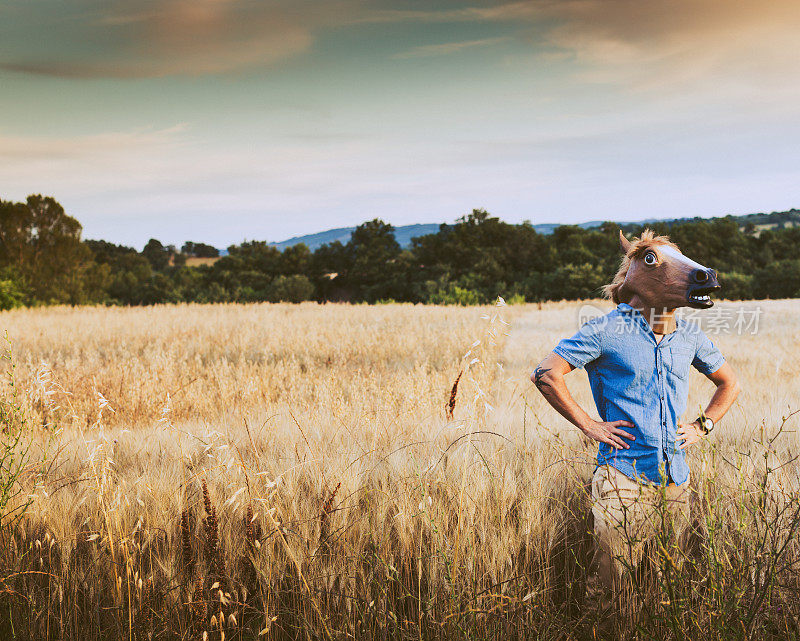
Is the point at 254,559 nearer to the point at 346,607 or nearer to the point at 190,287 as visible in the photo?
the point at 346,607

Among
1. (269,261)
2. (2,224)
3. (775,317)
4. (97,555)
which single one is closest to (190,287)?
(269,261)

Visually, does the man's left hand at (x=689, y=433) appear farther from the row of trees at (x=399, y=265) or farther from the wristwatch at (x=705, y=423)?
the row of trees at (x=399, y=265)

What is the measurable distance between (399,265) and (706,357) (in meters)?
47.0

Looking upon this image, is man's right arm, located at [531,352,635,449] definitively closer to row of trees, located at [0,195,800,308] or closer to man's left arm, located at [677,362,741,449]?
man's left arm, located at [677,362,741,449]

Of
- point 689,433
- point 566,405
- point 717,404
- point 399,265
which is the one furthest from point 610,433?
point 399,265

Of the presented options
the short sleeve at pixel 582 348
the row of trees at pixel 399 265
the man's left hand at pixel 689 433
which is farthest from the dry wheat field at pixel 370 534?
the row of trees at pixel 399 265

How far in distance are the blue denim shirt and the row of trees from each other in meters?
34.8

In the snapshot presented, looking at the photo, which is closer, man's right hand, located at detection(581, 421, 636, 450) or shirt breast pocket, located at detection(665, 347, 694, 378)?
man's right hand, located at detection(581, 421, 636, 450)

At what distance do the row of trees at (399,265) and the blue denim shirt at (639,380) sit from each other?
34.8 metres

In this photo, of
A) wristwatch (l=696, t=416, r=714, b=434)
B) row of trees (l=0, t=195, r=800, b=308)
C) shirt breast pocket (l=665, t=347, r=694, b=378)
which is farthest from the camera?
row of trees (l=0, t=195, r=800, b=308)

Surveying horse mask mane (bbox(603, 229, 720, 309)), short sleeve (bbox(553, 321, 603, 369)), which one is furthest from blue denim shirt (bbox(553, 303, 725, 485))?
horse mask mane (bbox(603, 229, 720, 309))

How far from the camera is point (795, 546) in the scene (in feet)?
8.39

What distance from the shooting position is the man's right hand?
7.27ft

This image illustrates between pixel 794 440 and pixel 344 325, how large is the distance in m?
11.3
